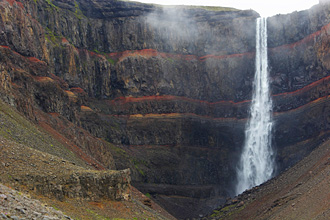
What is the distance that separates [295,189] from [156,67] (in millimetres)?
45666

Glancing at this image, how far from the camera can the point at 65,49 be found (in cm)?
7619

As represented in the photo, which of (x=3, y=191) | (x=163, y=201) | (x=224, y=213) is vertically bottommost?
(x=163, y=201)

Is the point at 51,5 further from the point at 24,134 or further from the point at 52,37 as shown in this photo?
the point at 24,134

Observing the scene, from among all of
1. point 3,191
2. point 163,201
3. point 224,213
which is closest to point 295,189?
point 224,213

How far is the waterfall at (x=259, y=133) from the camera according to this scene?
75.6 meters

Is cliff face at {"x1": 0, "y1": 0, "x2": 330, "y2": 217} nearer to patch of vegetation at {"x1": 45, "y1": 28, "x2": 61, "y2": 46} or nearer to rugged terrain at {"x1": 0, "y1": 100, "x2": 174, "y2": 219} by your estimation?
patch of vegetation at {"x1": 45, "y1": 28, "x2": 61, "y2": 46}

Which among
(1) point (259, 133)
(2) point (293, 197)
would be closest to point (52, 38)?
(1) point (259, 133)

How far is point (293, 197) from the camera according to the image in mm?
43250

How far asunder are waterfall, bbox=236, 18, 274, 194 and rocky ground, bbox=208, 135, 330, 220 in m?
17.3

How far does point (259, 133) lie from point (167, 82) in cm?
2034

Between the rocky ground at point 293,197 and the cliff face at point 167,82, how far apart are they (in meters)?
12.6

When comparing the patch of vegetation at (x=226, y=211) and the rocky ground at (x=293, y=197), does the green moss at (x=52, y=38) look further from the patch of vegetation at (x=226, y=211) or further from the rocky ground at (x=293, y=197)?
the rocky ground at (x=293, y=197)

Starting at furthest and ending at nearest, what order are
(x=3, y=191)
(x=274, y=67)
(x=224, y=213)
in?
(x=274, y=67) → (x=224, y=213) → (x=3, y=191)

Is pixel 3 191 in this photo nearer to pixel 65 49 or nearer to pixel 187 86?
pixel 65 49
